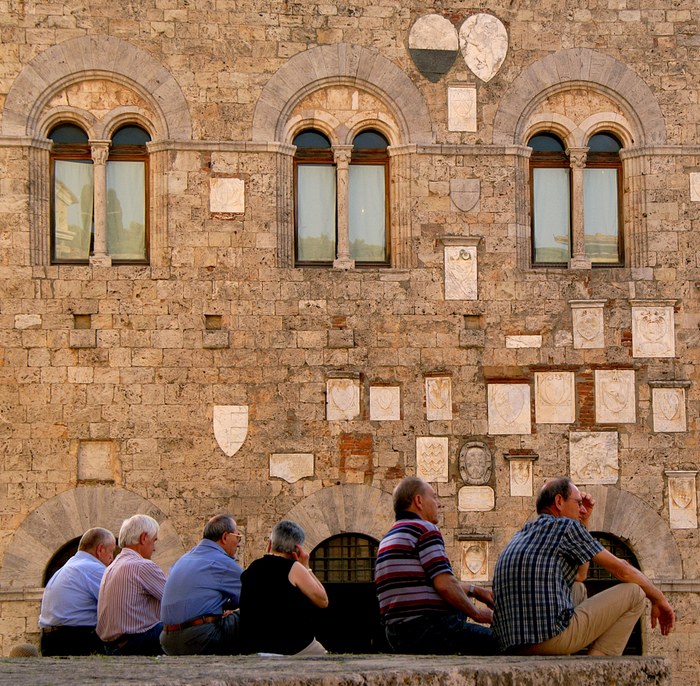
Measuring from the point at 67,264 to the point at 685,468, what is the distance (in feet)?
23.5

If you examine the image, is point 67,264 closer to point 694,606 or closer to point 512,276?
point 512,276

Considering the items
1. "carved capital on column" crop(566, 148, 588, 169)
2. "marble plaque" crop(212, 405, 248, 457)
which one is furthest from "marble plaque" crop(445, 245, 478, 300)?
"marble plaque" crop(212, 405, 248, 457)

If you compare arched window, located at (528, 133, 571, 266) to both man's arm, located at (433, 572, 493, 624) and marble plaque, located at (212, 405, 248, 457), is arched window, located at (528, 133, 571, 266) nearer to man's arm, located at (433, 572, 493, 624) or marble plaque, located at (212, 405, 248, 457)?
marble plaque, located at (212, 405, 248, 457)

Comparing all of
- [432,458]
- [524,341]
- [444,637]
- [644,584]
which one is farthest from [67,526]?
[644,584]

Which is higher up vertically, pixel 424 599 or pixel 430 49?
pixel 430 49

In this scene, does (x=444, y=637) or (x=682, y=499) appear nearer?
(x=444, y=637)

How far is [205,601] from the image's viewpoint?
9.34 metres

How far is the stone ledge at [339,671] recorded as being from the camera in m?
5.87

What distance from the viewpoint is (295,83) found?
15820mm

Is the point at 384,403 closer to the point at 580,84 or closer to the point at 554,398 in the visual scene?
the point at 554,398

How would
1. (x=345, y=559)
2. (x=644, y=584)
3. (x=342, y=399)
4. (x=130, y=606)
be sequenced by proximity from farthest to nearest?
(x=342, y=399), (x=345, y=559), (x=130, y=606), (x=644, y=584)

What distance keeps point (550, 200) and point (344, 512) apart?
4.33 meters

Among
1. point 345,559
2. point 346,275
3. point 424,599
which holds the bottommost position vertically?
point 345,559

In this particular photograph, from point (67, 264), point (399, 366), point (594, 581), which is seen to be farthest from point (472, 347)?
point (67, 264)
